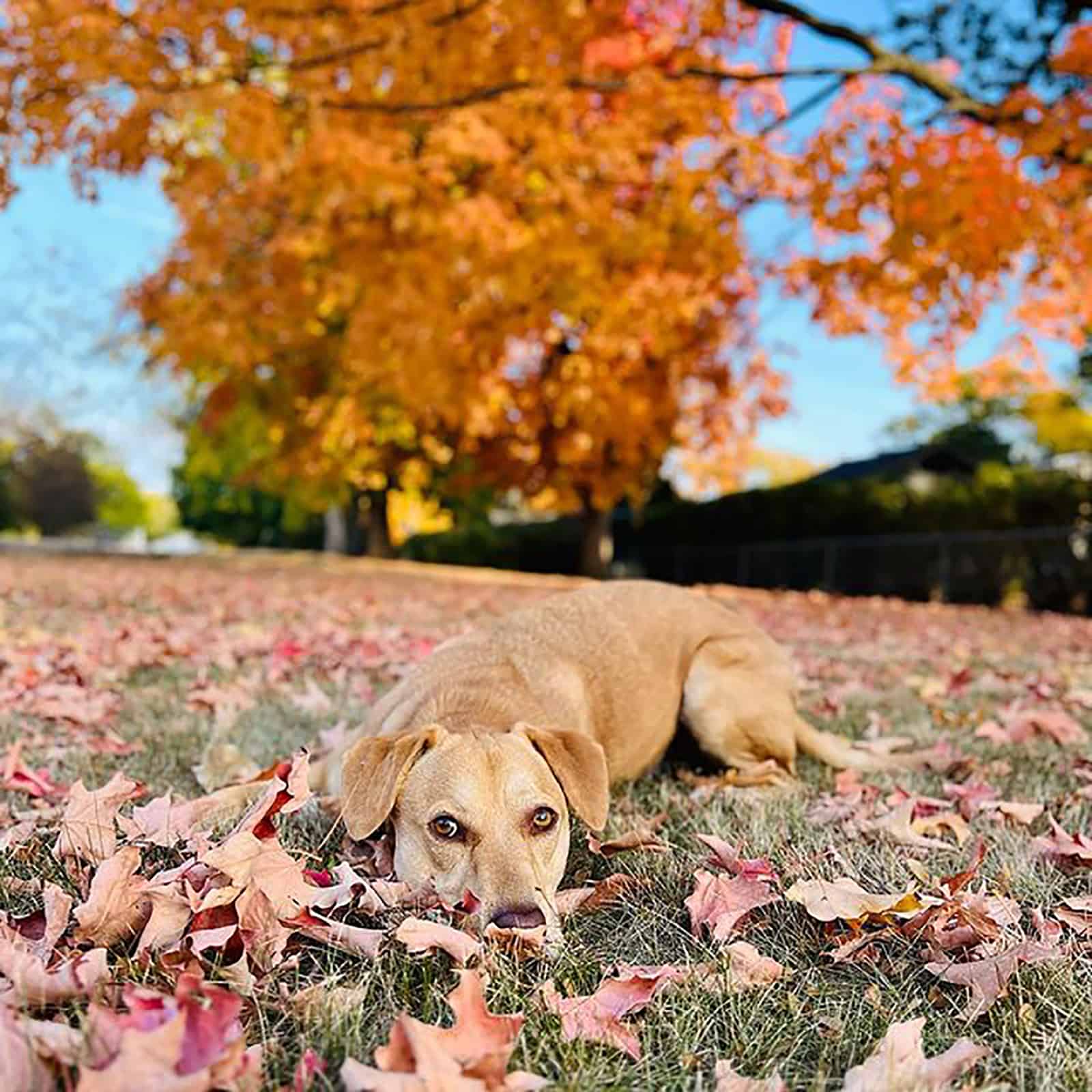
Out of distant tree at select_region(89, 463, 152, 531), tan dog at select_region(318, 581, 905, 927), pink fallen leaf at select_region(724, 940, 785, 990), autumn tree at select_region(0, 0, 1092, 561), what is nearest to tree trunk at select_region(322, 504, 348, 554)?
autumn tree at select_region(0, 0, 1092, 561)

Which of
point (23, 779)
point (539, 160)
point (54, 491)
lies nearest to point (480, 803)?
point (23, 779)

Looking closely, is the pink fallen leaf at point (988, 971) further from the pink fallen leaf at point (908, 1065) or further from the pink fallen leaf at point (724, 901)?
the pink fallen leaf at point (724, 901)

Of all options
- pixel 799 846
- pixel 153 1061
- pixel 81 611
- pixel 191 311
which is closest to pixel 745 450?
pixel 191 311

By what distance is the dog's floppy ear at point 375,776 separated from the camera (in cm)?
267

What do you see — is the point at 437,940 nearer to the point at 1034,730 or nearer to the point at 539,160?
the point at 1034,730

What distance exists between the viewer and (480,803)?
8.43 ft

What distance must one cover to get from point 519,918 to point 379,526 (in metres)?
29.6

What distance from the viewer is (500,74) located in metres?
10.4

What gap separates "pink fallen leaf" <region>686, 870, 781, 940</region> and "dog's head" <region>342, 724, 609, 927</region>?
335 mm

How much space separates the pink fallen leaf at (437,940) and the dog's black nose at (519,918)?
0.12m

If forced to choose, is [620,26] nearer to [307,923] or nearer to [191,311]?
[191,311]

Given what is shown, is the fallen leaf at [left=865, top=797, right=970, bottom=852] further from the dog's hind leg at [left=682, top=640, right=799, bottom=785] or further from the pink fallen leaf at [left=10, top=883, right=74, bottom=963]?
the pink fallen leaf at [left=10, top=883, right=74, bottom=963]

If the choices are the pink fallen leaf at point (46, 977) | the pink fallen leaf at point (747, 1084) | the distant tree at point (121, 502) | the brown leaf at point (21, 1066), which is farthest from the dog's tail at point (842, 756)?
the distant tree at point (121, 502)

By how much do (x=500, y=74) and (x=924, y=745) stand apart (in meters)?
8.48
